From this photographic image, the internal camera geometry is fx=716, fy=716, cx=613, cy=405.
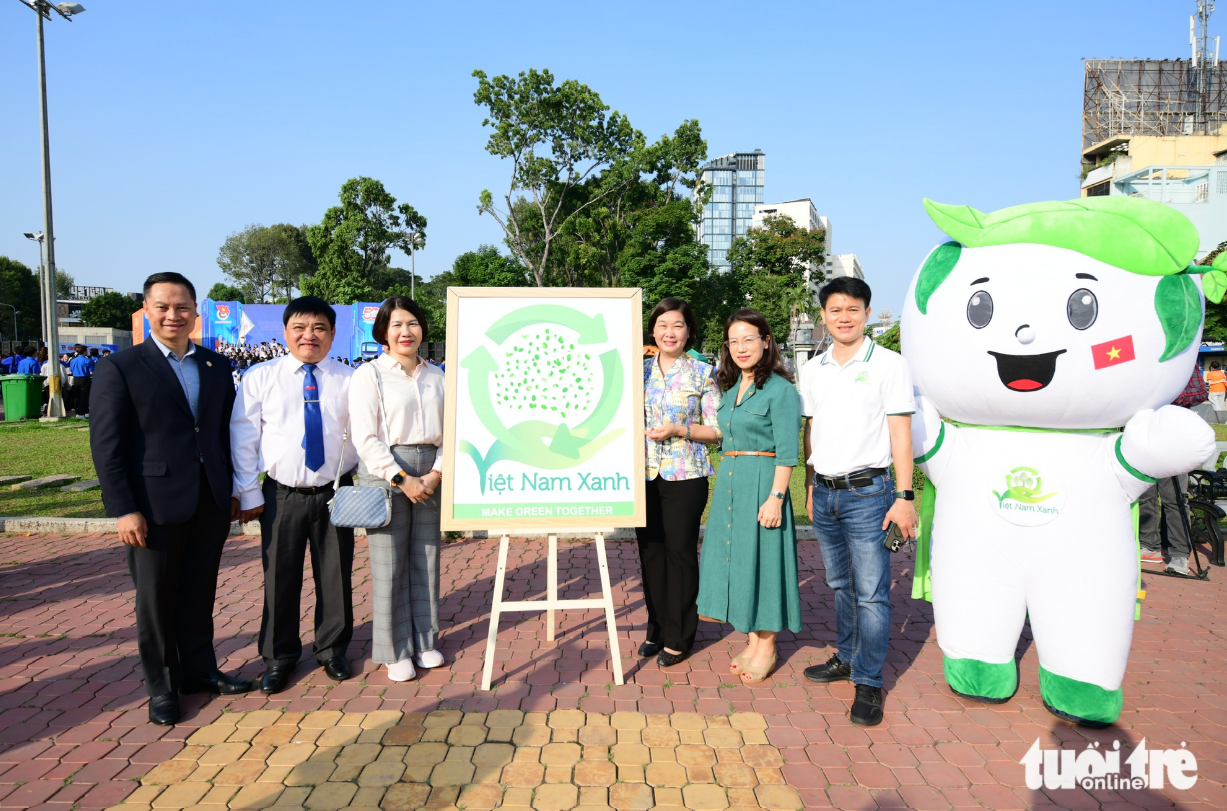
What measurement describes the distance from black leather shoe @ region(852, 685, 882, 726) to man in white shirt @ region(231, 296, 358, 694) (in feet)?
8.84

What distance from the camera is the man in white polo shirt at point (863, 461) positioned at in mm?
3535

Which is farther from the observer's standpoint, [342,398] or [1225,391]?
[1225,391]

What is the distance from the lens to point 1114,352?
3.18 metres

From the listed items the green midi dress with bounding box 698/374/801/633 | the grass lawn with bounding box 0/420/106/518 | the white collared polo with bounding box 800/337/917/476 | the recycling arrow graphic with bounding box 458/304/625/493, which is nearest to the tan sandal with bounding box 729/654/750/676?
the green midi dress with bounding box 698/374/801/633

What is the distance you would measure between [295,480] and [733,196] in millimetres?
136096

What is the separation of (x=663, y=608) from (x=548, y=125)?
92.0 feet

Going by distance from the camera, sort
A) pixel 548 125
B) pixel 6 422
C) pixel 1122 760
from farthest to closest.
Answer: pixel 548 125
pixel 6 422
pixel 1122 760

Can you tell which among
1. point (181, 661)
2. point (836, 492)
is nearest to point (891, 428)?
point (836, 492)

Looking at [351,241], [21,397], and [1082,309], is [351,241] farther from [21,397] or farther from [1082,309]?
[1082,309]

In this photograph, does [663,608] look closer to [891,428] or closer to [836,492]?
[836,492]

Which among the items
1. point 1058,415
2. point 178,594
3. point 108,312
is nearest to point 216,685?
point 178,594

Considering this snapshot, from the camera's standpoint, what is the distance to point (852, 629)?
3.96 meters

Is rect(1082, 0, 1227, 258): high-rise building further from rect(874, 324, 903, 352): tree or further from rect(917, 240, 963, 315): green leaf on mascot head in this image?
rect(917, 240, 963, 315): green leaf on mascot head

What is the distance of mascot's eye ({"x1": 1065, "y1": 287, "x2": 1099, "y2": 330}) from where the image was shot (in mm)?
3197
